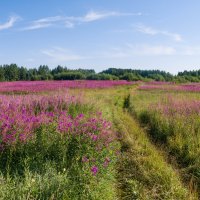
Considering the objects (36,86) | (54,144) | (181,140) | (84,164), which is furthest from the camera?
(36,86)

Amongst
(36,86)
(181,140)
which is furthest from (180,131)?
(36,86)

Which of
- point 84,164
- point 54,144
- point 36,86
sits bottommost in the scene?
point 84,164

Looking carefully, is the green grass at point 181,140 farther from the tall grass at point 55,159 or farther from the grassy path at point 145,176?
the tall grass at point 55,159

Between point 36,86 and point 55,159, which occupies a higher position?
point 36,86

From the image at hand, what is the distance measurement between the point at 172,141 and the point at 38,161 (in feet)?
13.2

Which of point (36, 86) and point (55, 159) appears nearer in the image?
point (55, 159)

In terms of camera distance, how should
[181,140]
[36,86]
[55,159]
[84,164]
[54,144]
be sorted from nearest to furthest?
[84,164], [55,159], [54,144], [181,140], [36,86]

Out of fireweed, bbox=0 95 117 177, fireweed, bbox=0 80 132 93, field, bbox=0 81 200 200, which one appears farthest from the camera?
fireweed, bbox=0 80 132 93

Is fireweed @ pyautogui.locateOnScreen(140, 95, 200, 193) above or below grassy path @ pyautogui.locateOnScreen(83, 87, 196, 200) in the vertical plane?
above

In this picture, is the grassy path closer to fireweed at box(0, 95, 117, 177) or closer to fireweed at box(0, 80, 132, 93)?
fireweed at box(0, 95, 117, 177)

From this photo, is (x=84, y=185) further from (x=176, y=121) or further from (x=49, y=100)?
(x=49, y=100)

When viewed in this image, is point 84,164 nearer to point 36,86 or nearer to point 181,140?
point 181,140

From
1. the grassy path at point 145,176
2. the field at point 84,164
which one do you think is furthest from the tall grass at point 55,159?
the grassy path at point 145,176

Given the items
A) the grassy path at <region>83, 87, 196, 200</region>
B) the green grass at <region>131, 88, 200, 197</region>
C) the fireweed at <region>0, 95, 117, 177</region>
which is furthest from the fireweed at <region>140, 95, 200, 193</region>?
the fireweed at <region>0, 95, 117, 177</region>
